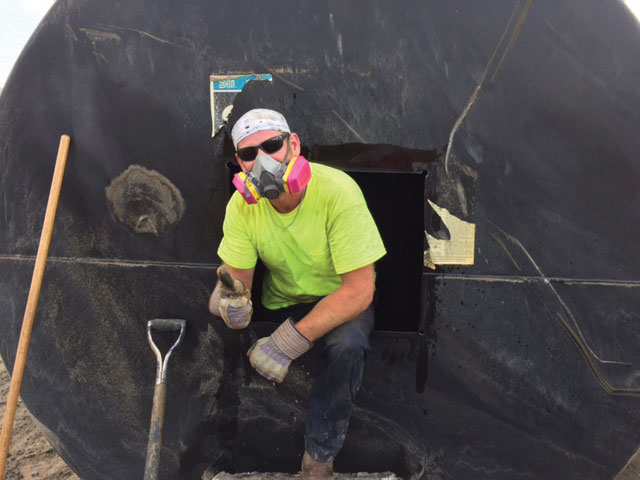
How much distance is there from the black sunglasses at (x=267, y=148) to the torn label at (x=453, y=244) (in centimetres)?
60

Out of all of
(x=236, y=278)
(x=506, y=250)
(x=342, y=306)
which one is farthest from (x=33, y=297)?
(x=506, y=250)

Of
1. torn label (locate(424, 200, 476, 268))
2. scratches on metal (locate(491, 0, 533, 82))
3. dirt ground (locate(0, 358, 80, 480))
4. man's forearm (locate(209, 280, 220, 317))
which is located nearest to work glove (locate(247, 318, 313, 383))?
man's forearm (locate(209, 280, 220, 317))

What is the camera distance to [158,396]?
5.97 ft

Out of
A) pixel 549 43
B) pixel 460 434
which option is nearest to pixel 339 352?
pixel 460 434

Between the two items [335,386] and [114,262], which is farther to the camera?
[114,262]

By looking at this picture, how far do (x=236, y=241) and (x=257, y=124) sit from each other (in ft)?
1.44

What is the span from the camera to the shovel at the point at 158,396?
69.0 inches

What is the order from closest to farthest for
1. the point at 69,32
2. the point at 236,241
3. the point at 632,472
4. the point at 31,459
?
the point at 236,241
the point at 69,32
the point at 632,472
the point at 31,459

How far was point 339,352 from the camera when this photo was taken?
1.68 meters

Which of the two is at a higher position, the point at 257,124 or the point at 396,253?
the point at 257,124

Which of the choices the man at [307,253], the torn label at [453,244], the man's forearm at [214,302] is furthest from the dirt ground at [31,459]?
the torn label at [453,244]

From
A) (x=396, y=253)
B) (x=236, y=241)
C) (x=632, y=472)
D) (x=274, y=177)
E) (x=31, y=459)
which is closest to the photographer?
(x=274, y=177)

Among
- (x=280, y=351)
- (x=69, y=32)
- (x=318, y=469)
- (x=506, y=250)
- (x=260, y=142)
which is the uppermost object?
(x=69, y=32)

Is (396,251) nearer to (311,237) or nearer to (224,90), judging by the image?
(311,237)
